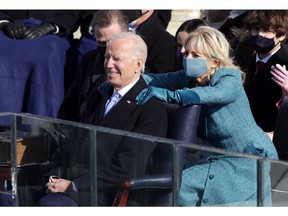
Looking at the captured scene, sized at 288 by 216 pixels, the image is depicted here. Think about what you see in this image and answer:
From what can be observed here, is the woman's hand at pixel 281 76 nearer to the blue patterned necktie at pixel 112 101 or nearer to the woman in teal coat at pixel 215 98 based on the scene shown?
the woman in teal coat at pixel 215 98

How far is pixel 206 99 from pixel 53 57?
249 cm

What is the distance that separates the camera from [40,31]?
788cm

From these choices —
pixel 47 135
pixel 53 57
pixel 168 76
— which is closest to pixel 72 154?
pixel 47 135

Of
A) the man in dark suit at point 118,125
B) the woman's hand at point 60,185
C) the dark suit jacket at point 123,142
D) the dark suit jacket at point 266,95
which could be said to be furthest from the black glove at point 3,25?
the woman's hand at point 60,185

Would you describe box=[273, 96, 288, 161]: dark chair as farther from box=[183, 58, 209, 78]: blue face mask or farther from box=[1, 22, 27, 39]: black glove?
box=[1, 22, 27, 39]: black glove

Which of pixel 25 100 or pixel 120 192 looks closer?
pixel 120 192

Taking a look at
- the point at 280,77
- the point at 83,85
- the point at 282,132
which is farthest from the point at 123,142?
the point at 83,85

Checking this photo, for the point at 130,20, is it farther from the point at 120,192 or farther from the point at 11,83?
the point at 120,192

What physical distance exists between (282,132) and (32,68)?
253cm

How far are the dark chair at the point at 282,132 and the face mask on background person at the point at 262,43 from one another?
556 millimetres

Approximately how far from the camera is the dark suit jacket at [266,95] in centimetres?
643

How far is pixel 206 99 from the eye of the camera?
5.55 meters
